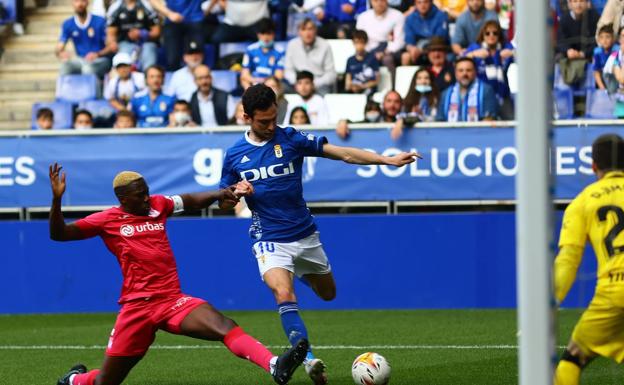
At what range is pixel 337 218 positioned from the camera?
14406 millimetres

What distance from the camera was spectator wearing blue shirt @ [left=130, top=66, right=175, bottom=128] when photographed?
1596cm

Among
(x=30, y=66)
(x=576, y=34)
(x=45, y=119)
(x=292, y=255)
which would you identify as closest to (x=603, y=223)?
(x=576, y=34)

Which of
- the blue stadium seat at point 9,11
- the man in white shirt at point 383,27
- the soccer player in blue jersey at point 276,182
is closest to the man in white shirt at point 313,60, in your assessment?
Answer: the man in white shirt at point 383,27

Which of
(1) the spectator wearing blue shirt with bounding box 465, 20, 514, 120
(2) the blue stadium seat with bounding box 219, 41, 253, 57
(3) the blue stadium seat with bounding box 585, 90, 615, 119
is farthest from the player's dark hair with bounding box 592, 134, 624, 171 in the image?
(2) the blue stadium seat with bounding box 219, 41, 253, 57

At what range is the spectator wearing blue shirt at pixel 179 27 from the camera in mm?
17438

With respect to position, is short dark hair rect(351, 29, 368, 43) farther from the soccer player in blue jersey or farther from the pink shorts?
the pink shorts

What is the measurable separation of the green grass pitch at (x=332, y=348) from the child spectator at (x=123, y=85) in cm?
347

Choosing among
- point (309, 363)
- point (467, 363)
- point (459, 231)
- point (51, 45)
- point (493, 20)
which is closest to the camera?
point (309, 363)

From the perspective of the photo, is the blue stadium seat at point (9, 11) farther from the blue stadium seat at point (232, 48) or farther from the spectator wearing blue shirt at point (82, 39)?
the blue stadium seat at point (232, 48)

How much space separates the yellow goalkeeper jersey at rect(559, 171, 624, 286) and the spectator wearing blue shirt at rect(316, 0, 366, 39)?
10.9 metres

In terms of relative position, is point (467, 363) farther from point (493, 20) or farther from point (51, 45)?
point (51, 45)

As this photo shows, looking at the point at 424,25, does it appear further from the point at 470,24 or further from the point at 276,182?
the point at 276,182

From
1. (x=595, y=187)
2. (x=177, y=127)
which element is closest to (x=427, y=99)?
(x=177, y=127)

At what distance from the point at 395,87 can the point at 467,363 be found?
22.6 ft
